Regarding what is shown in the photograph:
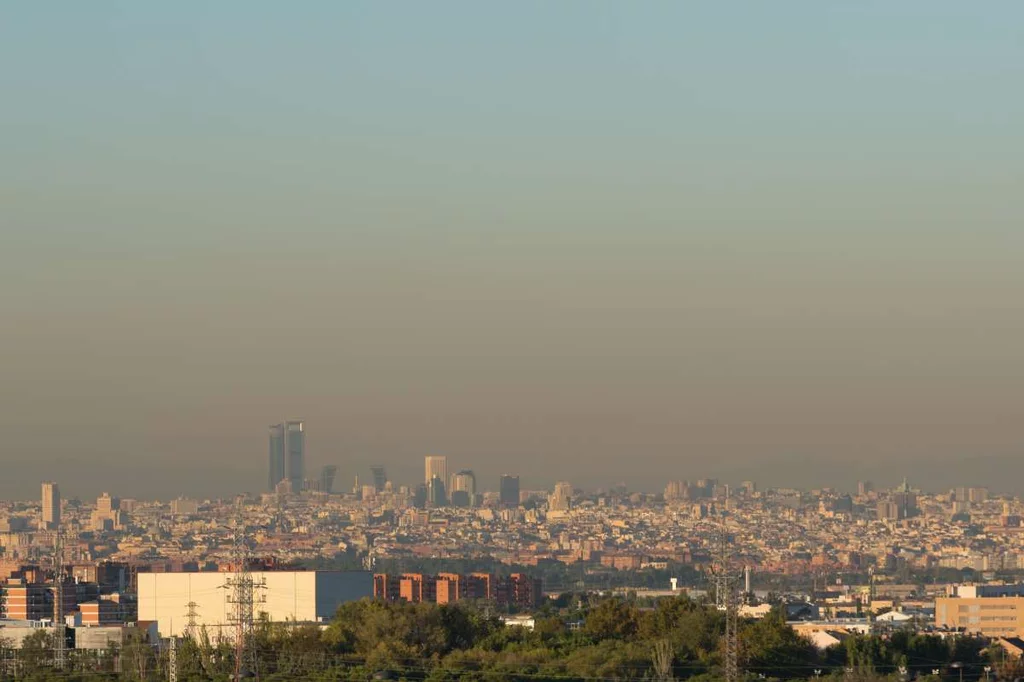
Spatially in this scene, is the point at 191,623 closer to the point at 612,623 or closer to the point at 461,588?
the point at 612,623

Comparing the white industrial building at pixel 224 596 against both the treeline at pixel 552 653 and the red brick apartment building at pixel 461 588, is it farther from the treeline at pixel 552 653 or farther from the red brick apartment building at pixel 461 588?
the red brick apartment building at pixel 461 588

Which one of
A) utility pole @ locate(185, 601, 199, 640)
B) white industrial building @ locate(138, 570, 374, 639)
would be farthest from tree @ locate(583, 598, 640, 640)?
white industrial building @ locate(138, 570, 374, 639)

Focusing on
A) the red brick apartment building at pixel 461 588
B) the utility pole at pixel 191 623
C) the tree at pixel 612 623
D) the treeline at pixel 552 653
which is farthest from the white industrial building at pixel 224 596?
the red brick apartment building at pixel 461 588

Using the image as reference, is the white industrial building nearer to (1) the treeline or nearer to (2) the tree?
(1) the treeline

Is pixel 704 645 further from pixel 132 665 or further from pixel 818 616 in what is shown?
pixel 818 616

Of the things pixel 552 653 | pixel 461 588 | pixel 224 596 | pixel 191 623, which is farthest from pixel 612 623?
pixel 461 588

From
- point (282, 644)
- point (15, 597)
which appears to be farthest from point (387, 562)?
point (282, 644)
